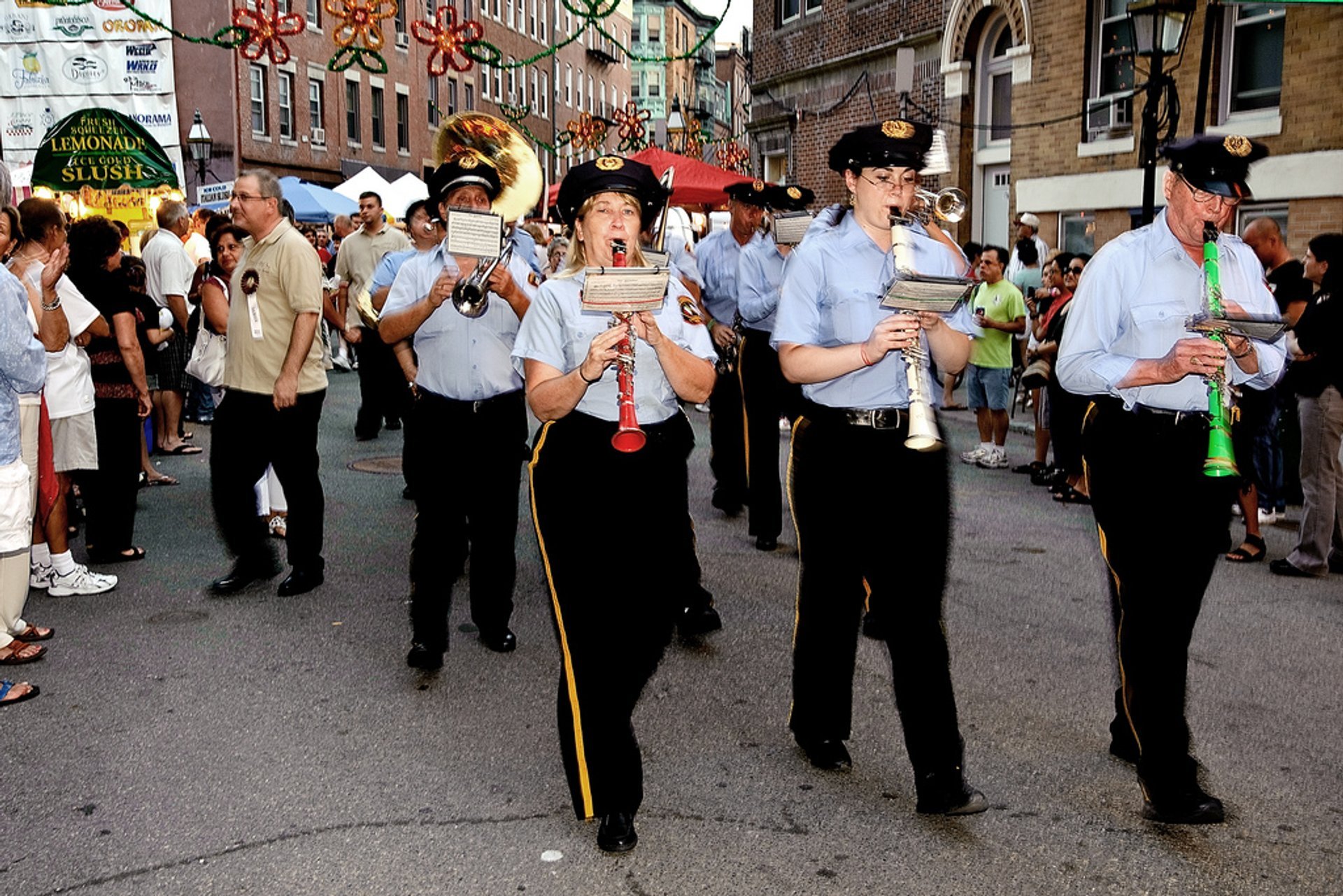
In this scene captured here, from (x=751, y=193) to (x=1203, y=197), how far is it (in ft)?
16.3

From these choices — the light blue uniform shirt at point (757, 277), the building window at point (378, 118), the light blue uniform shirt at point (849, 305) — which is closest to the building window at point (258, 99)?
the building window at point (378, 118)

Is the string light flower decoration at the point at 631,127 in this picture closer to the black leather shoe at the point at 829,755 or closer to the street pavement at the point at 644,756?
the street pavement at the point at 644,756

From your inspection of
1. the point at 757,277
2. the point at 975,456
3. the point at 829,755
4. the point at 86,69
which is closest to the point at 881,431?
the point at 829,755

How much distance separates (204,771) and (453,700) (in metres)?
1.04

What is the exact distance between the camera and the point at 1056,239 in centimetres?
1764

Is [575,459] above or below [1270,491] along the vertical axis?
above

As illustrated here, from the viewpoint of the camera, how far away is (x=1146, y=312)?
13.4 feet

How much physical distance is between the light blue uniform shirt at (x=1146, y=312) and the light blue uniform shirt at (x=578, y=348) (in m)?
1.21

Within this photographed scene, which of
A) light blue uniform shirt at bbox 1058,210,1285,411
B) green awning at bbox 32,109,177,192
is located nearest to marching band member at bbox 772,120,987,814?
light blue uniform shirt at bbox 1058,210,1285,411

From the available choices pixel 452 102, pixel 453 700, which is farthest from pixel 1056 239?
pixel 452 102

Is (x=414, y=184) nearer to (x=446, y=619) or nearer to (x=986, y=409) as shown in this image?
(x=986, y=409)

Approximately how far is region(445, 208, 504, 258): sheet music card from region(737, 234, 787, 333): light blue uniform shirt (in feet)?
10.4

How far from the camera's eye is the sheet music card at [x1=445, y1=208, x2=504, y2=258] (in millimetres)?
5359

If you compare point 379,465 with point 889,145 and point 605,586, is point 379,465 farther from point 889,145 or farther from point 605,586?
point 889,145
